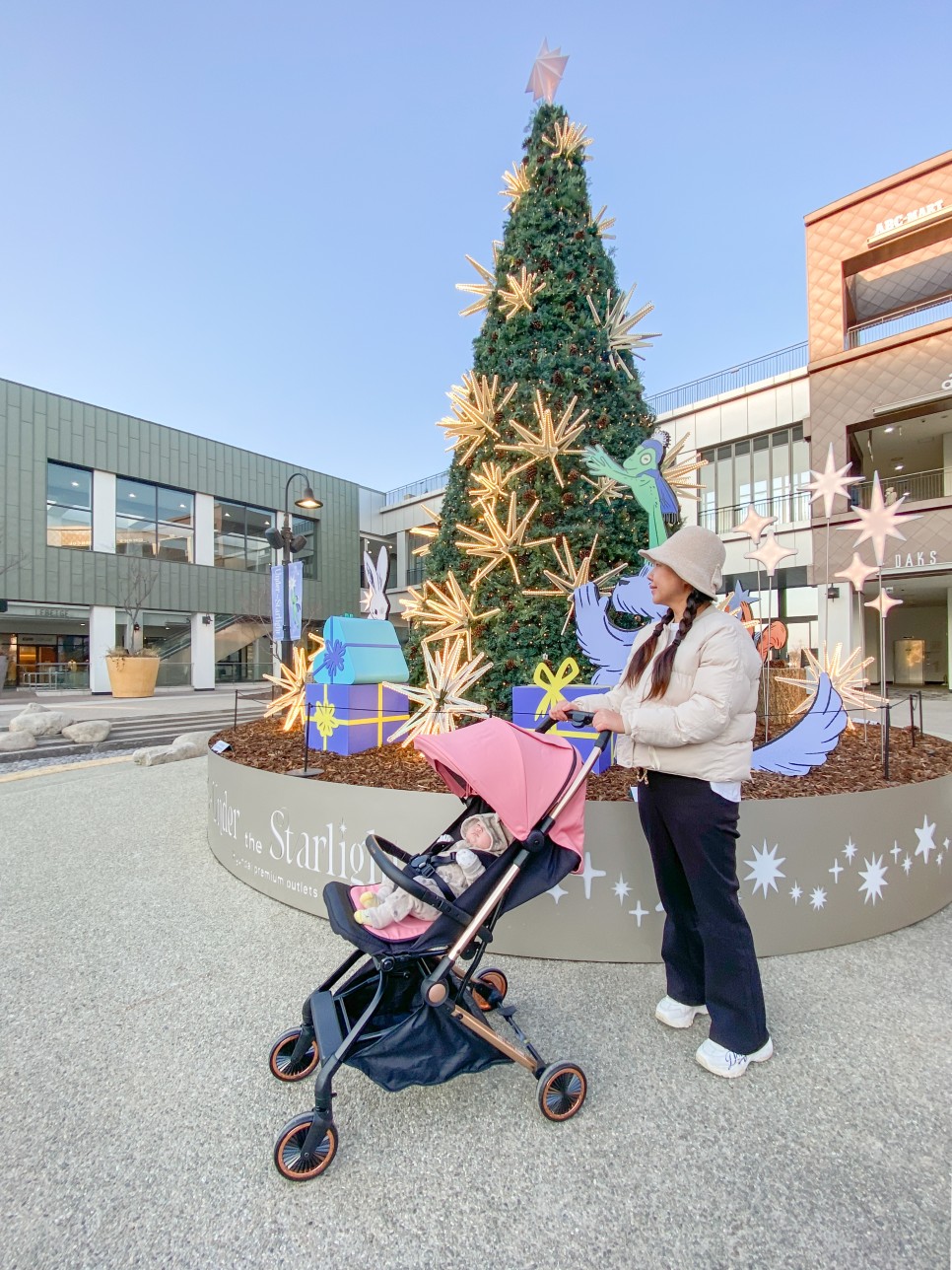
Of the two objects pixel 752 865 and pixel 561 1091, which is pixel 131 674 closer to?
pixel 752 865

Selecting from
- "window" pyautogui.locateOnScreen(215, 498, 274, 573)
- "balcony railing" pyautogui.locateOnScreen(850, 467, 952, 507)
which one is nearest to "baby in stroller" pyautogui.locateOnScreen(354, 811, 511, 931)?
"balcony railing" pyautogui.locateOnScreen(850, 467, 952, 507)

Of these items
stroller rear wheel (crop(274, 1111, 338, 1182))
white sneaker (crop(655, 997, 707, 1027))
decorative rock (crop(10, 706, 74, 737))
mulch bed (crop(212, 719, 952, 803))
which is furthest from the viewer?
decorative rock (crop(10, 706, 74, 737))

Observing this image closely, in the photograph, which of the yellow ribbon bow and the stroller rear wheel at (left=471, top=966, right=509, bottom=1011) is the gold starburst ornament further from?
the stroller rear wheel at (left=471, top=966, right=509, bottom=1011)

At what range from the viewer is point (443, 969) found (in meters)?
1.66

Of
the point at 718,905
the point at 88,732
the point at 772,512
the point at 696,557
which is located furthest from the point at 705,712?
the point at 772,512

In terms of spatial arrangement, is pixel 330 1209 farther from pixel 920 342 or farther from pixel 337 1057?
pixel 920 342

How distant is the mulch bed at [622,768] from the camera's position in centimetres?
322

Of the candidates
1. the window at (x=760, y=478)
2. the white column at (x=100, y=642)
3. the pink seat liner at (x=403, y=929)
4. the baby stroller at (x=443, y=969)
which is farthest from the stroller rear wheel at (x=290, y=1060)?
the white column at (x=100, y=642)

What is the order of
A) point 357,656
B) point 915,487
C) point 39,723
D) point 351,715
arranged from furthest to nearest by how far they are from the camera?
point 915,487, point 39,723, point 357,656, point 351,715

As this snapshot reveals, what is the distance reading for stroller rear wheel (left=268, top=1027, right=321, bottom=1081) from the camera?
1894mm

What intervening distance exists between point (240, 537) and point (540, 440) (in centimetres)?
2343

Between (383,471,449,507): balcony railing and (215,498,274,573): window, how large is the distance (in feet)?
24.2

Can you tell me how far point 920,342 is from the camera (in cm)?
1633

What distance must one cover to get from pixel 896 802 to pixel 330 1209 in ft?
9.33
